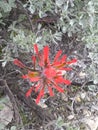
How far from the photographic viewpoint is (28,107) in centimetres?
179

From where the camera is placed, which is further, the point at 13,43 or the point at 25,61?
the point at 25,61

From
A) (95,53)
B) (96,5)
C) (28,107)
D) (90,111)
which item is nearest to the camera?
(96,5)

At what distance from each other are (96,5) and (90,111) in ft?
2.25

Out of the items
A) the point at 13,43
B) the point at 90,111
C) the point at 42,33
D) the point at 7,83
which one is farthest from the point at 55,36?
the point at 90,111

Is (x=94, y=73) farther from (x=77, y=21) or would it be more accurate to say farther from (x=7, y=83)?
(x=7, y=83)

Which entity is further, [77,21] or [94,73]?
[94,73]

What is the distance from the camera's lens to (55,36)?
1.60m

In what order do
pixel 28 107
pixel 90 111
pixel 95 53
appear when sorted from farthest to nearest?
pixel 90 111, pixel 28 107, pixel 95 53

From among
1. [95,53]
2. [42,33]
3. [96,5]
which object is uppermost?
[96,5]

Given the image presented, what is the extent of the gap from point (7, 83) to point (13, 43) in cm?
22

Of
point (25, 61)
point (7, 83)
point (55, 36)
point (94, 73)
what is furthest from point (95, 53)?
point (7, 83)

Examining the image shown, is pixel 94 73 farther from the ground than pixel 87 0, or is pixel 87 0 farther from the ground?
pixel 87 0

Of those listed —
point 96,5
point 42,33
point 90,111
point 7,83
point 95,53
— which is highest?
point 96,5

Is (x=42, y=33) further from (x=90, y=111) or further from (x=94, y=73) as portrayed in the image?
(x=90, y=111)
